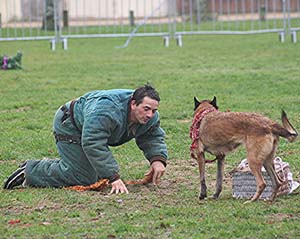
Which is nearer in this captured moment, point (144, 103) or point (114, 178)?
point (144, 103)

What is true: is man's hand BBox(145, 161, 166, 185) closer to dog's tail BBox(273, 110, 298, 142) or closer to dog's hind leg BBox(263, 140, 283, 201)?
dog's hind leg BBox(263, 140, 283, 201)

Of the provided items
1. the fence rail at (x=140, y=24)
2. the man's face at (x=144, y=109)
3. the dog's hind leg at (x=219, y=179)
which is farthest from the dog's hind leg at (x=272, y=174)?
the fence rail at (x=140, y=24)

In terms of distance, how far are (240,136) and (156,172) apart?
113 cm

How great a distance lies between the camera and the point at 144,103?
712 cm

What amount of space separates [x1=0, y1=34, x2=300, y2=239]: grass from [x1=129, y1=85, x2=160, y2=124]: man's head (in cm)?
67

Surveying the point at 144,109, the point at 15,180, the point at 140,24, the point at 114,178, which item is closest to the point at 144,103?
the point at 144,109

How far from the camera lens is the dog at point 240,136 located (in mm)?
6664

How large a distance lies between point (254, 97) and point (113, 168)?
6.26 metres

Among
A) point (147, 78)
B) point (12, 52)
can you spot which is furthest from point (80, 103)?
point (12, 52)

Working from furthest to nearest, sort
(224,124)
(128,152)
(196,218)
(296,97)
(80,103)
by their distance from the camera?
(296,97), (128,152), (80,103), (224,124), (196,218)

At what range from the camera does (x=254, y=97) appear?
1318 centimetres

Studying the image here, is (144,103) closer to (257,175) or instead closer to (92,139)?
(92,139)

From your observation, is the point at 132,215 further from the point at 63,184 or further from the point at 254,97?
the point at 254,97

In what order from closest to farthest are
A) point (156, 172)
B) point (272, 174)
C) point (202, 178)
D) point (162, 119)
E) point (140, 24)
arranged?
point (272, 174) → point (202, 178) → point (156, 172) → point (162, 119) → point (140, 24)
